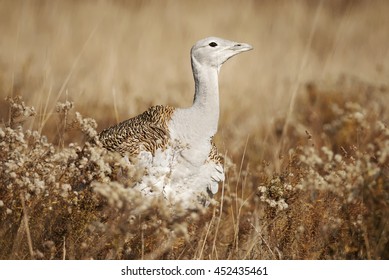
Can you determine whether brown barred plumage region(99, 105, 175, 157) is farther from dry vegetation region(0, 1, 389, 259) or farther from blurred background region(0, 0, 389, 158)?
blurred background region(0, 0, 389, 158)

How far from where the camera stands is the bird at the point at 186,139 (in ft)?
11.9

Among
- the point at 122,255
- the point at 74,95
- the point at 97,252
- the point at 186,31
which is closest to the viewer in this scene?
the point at 97,252

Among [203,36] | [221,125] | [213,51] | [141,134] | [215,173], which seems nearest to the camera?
[141,134]

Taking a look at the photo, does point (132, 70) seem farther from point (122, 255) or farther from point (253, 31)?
point (122, 255)

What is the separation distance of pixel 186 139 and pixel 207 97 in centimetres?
32

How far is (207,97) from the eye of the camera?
3.99 m

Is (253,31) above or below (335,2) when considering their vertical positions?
below

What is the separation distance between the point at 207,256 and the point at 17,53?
8.49 feet

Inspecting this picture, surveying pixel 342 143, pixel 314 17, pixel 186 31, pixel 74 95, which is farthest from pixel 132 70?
pixel 342 143

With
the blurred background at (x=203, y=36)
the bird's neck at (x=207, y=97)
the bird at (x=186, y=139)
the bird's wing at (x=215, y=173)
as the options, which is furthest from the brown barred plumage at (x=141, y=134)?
the blurred background at (x=203, y=36)

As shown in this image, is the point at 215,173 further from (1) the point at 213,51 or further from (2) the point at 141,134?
(1) the point at 213,51

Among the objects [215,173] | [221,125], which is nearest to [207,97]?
[215,173]

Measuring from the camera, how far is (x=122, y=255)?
349 centimetres

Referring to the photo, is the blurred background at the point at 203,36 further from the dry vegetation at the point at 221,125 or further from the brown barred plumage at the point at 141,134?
the brown barred plumage at the point at 141,134
